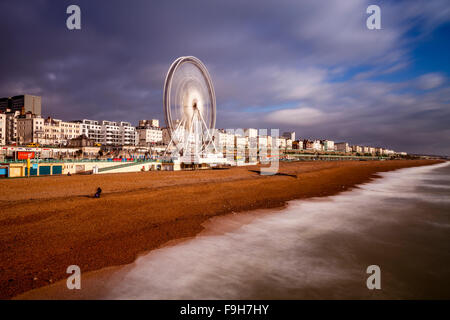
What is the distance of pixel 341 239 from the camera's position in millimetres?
8703

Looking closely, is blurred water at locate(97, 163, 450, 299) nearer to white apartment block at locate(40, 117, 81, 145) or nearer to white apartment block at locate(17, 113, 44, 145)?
white apartment block at locate(40, 117, 81, 145)

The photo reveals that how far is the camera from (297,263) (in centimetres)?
668

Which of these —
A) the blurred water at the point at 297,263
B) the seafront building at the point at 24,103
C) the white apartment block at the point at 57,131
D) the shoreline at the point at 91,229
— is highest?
the seafront building at the point at 24,103

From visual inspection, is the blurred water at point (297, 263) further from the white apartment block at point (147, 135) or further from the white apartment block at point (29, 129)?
the white apartment block at point (147, 135)

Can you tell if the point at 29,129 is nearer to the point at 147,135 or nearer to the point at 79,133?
the point at 79,133

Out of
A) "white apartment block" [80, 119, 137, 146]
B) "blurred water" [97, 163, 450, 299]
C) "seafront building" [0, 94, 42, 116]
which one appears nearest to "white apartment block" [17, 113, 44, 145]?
"white apartment block" [80, 119, 137, 146]

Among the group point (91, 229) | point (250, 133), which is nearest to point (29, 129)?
point (91, 229)

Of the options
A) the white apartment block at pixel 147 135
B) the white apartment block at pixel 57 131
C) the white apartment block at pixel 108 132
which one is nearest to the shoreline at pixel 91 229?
the white apartment block at pixel 57 131

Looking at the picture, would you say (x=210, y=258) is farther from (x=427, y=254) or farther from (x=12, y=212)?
(x=12, y=212)

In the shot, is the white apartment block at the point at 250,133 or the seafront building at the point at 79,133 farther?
the white apartment block at the point at 250,133

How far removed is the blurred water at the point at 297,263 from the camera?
A: 207 inches
